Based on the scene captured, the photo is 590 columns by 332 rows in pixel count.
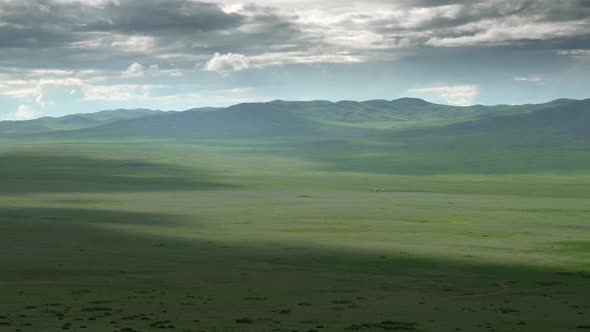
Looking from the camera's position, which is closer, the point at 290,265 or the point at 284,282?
the point at 284,282

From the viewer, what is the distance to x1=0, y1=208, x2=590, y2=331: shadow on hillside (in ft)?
175

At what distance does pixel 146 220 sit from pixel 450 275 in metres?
56.8

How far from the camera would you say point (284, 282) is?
6688 cm

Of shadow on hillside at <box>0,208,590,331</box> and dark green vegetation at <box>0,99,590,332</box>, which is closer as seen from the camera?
dark green vegetation at <box>0,99,590,332</box>

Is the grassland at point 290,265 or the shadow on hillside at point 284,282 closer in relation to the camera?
the grassland at point 290,265

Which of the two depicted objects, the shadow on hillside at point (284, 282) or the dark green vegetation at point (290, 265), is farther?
the shadow on hillside at point (284, 282)

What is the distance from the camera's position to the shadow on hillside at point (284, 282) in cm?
5328

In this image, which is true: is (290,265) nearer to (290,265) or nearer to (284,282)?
(290,265)

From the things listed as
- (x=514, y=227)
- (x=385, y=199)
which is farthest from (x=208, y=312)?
(x=385, y=199)

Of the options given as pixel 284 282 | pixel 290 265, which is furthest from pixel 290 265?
pixel 284 282

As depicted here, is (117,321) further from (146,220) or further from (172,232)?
(146,220)

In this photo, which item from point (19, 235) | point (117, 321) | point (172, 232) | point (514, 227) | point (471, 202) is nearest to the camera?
point (117, 321)

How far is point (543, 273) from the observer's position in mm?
73938

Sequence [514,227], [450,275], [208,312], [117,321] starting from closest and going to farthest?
[117,321] → [208,312] → [450,275] → [514,227]
